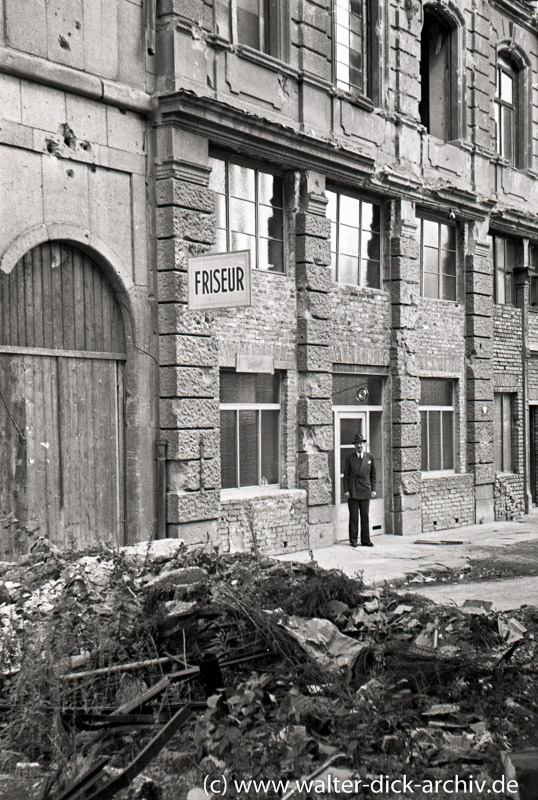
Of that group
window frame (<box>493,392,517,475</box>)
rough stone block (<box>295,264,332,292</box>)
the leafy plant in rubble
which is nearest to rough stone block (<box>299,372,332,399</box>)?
rough stone block (<box>295,264,332,292</box>)

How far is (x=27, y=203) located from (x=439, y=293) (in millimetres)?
10117

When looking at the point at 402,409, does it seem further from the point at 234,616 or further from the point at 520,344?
the point at 234,616

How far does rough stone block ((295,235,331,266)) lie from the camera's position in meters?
14.8

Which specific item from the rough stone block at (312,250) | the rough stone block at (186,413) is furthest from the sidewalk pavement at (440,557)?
the rough stone block at (312,250)

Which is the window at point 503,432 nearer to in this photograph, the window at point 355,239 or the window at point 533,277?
the window at point 533,277

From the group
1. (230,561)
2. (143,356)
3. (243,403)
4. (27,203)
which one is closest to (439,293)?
(243,403)

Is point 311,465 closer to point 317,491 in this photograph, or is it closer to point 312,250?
point 317,491

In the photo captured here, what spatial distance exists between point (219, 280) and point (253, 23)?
494 centimetres

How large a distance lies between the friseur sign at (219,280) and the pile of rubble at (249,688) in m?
3.93

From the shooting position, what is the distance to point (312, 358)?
49.0ft

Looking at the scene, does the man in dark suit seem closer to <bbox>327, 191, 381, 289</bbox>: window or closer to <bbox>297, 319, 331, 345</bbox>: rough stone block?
<bbox>297, 319, 331, 345</bbox>: rough stone block

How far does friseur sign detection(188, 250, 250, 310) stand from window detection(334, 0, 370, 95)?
5.77 metres

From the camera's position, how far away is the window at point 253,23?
1331cm

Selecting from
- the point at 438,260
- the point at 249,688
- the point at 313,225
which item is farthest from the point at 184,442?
the point at 438,260
